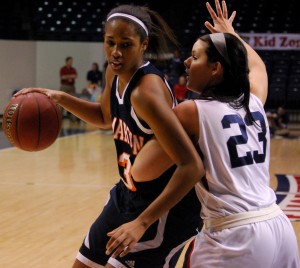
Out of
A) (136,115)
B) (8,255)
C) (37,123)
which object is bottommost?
(8,255)

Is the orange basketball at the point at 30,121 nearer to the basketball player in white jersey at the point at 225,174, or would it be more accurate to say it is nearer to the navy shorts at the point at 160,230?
the navy shorts at the point at 160,230

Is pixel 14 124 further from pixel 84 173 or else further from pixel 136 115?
pixel 84 173

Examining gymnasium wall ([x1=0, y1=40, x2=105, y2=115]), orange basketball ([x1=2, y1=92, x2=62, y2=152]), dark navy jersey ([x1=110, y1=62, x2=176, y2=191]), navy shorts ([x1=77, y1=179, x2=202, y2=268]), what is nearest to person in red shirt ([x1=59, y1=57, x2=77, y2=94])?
gymnasium wall ([x1=0, y1=40, x2=105, y2=115])

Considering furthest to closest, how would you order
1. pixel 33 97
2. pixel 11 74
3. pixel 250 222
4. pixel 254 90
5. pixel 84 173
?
pixel 11 74
pixel 84 173
pixel 33 97
pixel 254 90
pixel 250 222

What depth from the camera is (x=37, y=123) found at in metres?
3.14

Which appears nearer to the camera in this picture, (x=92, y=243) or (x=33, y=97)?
(x=92, y=243)

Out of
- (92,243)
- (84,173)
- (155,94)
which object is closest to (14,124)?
(92,243)

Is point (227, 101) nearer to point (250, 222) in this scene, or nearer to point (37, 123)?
point (250, 222)

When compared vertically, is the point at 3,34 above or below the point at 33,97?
below

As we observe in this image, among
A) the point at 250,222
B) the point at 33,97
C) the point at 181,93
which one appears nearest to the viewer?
the point at 250,222

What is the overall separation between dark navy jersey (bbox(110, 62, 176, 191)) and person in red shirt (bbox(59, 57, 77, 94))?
13.7 meters

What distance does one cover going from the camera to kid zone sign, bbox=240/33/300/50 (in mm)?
16516

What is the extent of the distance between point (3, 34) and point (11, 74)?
4.09 ft

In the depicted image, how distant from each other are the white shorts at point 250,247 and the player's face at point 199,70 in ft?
1.51
